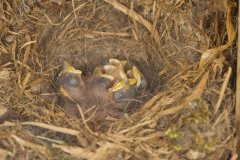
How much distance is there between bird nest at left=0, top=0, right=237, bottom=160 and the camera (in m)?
1.37

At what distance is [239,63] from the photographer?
56.2 inches

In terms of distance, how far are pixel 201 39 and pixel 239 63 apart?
0.26 m

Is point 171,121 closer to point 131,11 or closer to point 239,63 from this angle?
point 239,63

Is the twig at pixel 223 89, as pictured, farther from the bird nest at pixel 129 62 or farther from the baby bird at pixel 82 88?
the baby bird at pixel 82 88

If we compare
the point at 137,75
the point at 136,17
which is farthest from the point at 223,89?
the point at 136,17

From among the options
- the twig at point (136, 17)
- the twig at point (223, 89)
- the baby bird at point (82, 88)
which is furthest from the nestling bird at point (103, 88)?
the twig at point (223, 89)

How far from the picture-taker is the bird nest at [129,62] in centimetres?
137

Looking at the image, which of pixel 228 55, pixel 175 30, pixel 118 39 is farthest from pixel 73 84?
pixel 228 55

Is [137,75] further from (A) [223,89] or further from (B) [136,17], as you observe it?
(A) [223,89]

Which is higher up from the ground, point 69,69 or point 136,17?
point 136,17

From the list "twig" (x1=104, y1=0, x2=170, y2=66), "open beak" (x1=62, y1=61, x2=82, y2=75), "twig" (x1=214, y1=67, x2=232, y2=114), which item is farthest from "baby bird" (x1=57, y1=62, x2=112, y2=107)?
"twig" (x1=214, y1=67, x2=232, y2=114)

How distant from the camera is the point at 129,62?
185cm

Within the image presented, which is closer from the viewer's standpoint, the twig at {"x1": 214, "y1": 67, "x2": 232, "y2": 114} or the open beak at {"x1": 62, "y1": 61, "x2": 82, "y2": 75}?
the twig at {"x1": 214, "y1": 67, "x2": 232, "y2": 114}

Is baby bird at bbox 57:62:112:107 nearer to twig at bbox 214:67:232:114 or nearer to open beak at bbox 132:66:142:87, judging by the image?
open beak at bbox 132:66:142:87
